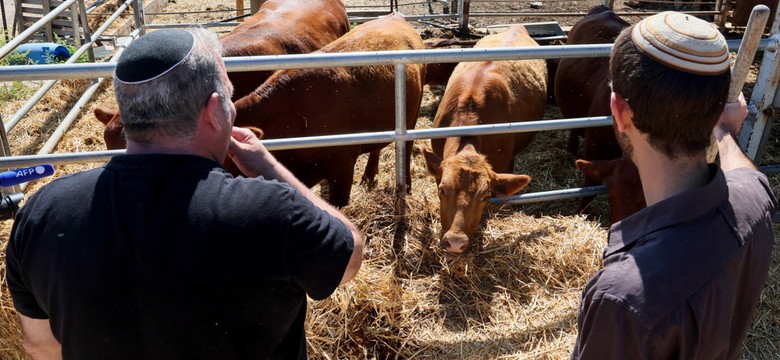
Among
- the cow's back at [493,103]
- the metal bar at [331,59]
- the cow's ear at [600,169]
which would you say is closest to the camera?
the metal bar at [331,59]

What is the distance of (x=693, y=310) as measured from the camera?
1.38 meters

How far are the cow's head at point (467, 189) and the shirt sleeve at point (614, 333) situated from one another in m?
2.20

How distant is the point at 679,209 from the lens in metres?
1.45

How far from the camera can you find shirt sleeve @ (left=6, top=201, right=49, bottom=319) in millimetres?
1624

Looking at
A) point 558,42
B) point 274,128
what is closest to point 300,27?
point 274,128

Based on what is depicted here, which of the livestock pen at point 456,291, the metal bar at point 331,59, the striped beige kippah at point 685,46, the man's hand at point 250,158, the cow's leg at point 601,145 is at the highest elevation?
the striped beige kippah at point 685,46

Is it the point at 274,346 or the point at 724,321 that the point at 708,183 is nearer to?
→ the point at 724,321

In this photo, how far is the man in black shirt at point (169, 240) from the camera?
4.98 ft

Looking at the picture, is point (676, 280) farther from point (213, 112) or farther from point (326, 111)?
point (326, 111)

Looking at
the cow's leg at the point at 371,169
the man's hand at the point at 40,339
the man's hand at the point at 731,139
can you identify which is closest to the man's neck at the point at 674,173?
the man's hand at the point at 731,139

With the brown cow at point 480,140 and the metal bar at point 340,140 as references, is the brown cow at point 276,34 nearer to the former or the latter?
the metal bar at point 340,140

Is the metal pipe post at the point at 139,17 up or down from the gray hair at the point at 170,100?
down

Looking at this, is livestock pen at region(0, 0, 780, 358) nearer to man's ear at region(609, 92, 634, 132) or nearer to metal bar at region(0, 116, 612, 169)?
metal bar at region(0, 116, 612, 169)

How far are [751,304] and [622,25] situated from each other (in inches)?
230
